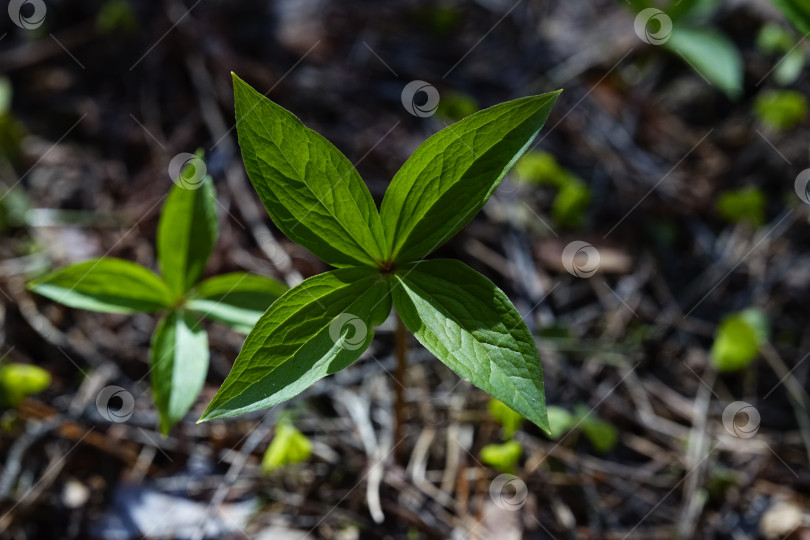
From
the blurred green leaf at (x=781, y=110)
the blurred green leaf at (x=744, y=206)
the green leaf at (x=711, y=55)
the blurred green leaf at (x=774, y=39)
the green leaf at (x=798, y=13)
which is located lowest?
the blurred green leaf at (x=744, y=206)

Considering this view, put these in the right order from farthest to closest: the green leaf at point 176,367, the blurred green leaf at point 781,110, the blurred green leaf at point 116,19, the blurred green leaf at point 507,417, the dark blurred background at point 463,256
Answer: the blurred green leaf at point 116,19 → the blurred green leaf at point 781,110 → the dark blurred background at point 463,256 → the blurred green leaf at point 507,417 → the green leaf at point 176,367

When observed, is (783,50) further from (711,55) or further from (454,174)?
(454,174)

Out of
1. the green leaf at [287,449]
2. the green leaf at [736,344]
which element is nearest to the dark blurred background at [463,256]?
the green leaf at [736,344]

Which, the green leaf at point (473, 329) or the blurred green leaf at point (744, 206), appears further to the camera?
the blurred green leaf at point (744, 206)

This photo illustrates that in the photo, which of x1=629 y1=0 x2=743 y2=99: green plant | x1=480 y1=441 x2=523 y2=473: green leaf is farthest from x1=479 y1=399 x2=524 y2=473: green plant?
x1=629 y1=0 x2=743 y2=99: green plant

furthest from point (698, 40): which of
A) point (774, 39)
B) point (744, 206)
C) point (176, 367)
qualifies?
point (176, 367)

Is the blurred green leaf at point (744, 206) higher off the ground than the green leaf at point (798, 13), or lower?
lower

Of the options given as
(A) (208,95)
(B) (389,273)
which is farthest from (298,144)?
(A) (208,95)

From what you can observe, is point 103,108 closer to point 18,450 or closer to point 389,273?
point 18,450

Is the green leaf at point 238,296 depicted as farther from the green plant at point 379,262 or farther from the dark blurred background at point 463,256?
the dark blurred background at point 463,256
